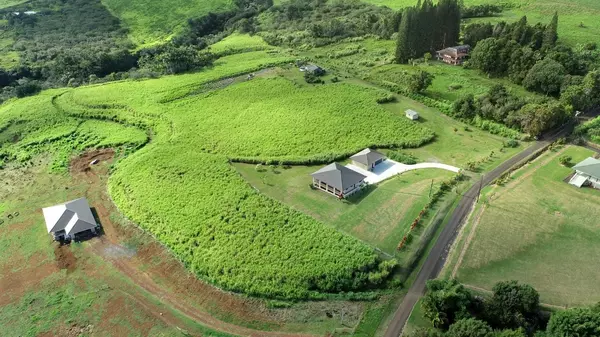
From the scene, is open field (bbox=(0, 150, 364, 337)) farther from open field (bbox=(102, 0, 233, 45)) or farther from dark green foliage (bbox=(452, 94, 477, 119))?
open field (bbox=(102, 0, 233, 45))

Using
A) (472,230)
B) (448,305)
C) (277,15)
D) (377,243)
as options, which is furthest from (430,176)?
(277,15)

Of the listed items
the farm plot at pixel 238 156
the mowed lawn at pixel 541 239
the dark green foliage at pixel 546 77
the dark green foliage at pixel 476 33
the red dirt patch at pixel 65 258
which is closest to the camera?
the mowed lawn at pixel 541 239

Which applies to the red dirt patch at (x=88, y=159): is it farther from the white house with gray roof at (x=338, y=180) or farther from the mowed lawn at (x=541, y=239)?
the mowed lawn at (x=541, y=239)

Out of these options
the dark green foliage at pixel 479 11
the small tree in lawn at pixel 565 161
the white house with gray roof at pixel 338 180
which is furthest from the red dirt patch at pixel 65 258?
the dark green foliage at pixel 479 11

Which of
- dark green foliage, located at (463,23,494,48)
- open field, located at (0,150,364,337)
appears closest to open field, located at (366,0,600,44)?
dark green foliage, located at (463,23,494,48)

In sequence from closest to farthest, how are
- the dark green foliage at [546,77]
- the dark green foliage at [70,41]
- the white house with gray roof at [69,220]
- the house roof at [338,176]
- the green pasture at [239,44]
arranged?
the white house with gray roof at [69,220] → the house roof at [338,176] → the dark green foliage at [546,77] → the dark green foliage at [70,41] → the green pasture at [239,44]

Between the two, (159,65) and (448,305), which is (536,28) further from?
(159,65)
